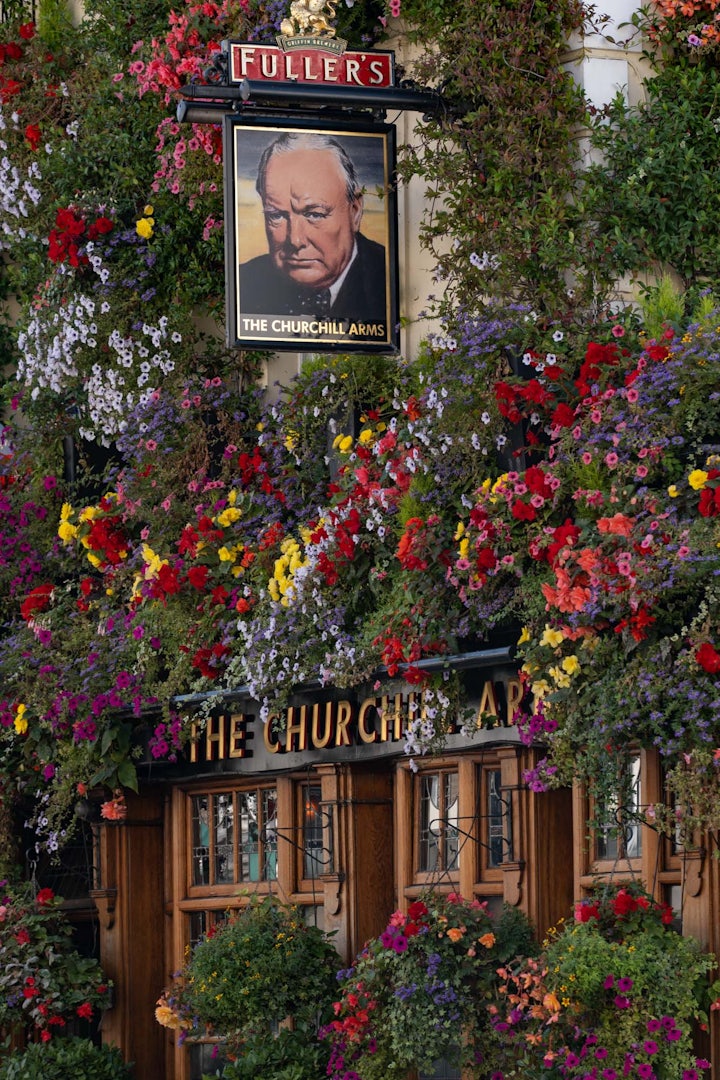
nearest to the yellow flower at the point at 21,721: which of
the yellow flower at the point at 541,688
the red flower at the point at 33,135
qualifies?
the red flower at the point at 33,135

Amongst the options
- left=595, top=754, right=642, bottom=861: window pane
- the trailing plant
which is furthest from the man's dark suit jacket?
left=595, top=754, right=642, bottom=861: window pane

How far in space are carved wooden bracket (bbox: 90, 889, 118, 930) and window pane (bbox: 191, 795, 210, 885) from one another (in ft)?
1.72

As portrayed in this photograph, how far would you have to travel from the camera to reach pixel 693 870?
Result: 839cm

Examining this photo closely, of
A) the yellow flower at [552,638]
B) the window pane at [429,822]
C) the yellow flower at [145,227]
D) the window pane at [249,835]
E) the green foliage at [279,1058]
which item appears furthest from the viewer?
the yellow flower at [145,227]

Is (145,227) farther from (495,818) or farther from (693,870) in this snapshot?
(693,870)

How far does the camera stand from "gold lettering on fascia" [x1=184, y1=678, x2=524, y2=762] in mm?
9320

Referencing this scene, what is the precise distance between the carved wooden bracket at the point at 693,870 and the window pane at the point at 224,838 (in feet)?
12.5

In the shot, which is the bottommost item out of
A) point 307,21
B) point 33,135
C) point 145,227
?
point 145,227

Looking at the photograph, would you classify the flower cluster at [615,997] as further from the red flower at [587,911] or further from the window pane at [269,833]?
the window pane at [269,833]

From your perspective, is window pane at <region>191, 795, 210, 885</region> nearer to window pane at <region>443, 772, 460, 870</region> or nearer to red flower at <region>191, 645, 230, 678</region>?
red flower at <region>191, 645, 230, 678</region>

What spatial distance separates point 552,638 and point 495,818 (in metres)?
1.75

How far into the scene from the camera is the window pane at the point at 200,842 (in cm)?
1183

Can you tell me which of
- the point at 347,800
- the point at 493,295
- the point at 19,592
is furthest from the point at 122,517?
the point at 493,295

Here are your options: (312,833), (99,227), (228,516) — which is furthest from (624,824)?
(99,227)
